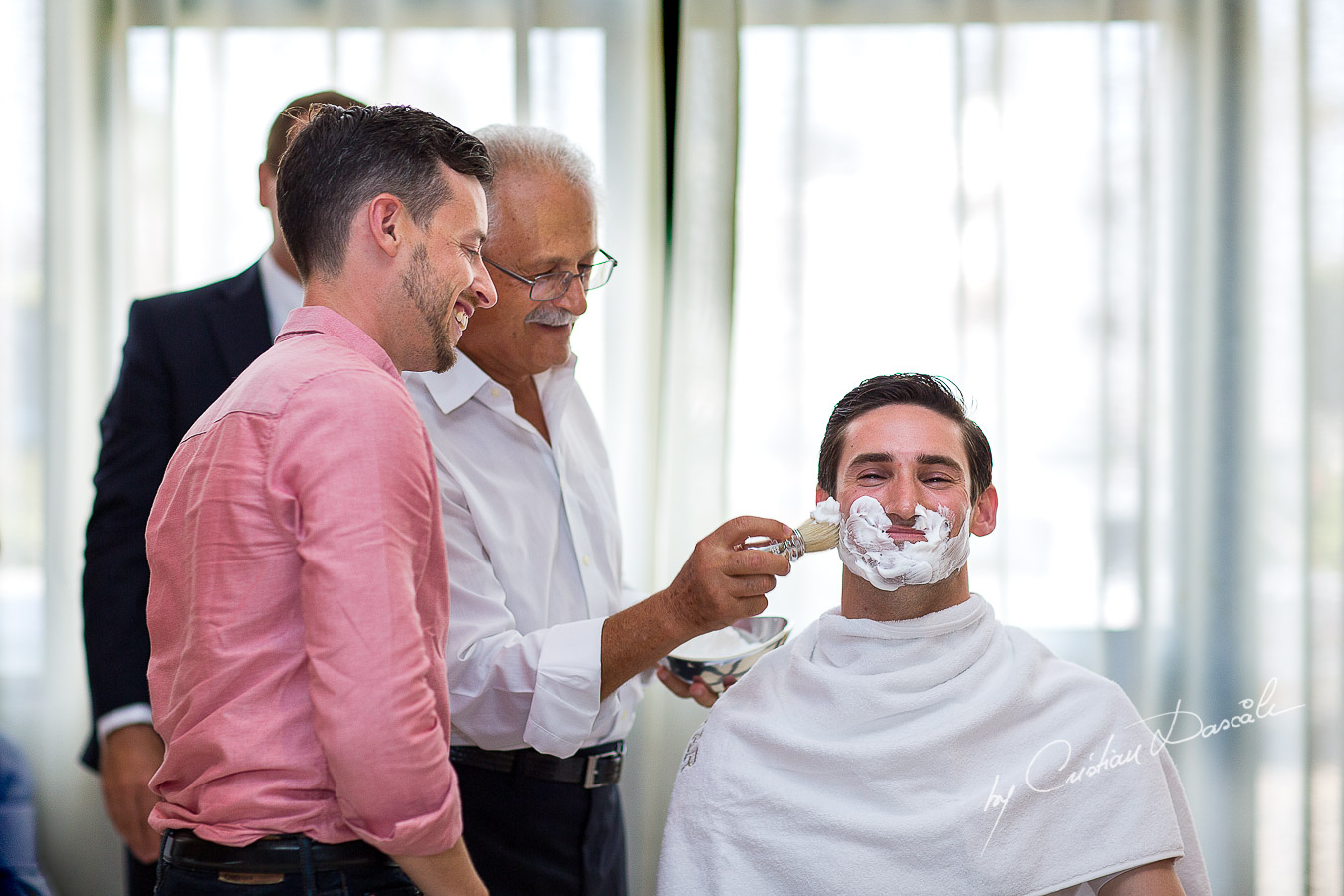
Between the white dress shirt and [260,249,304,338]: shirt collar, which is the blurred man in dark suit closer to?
[260,249,304,338]: shirt collar

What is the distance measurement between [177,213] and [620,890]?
6.92 feet

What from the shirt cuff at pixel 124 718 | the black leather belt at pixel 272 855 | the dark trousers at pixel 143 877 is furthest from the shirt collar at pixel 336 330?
the dark trousers at pixel 143 877

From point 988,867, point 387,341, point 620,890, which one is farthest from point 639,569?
point 387,341

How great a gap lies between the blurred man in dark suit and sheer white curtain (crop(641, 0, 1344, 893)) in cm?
119

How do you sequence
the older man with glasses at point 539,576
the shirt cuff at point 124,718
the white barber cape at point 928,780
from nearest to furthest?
the white barber cape at point 928,780 → the older man with glasses at point 539,576 → the shirt cuff at point 124,718

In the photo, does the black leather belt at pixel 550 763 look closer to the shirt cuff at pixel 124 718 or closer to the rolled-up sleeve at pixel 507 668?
the rolled-up sleeve at pixel 507 668

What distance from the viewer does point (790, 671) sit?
1712 mm

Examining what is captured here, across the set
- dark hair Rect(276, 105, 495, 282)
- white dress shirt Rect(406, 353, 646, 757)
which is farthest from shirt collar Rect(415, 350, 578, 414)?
dark hair Rect(276, 105, 495, 282)

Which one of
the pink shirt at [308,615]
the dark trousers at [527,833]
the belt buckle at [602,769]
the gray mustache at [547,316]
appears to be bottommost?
the dark trousers at [527,833]

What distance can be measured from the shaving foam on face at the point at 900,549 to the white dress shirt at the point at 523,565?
1.36ft

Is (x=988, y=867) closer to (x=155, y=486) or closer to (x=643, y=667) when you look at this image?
(x=643, y=667)

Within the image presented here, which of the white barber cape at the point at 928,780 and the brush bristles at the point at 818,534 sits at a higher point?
the brush bristles at the point at 818,534

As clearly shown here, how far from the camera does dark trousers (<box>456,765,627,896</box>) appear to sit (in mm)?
1689

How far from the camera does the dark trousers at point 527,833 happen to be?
169cm
